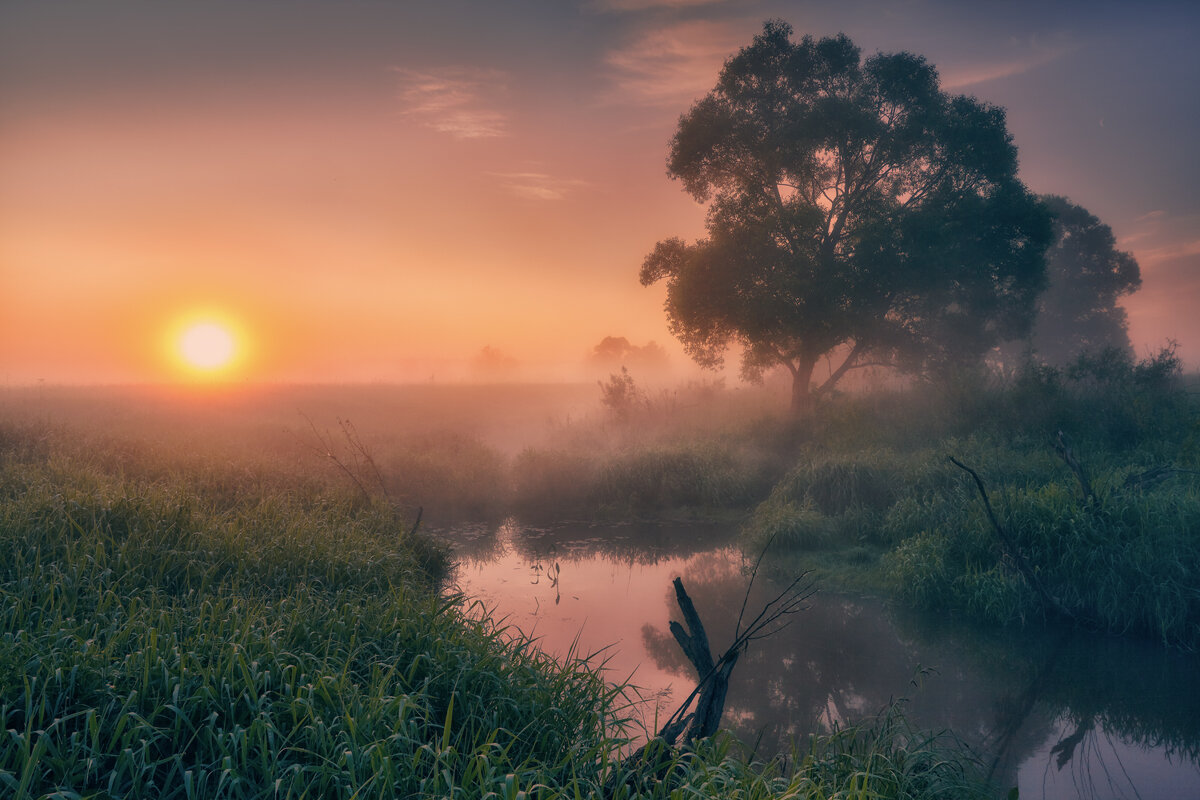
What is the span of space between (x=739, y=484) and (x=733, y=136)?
10837 mm

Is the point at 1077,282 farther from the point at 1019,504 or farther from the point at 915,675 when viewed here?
the point at 915,675

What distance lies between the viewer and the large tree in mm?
17984

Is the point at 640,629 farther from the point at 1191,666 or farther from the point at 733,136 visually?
the point at 733,136

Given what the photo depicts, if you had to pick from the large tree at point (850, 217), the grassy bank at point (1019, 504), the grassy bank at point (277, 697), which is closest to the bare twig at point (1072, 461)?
the grassy bank at point (1019, 504)

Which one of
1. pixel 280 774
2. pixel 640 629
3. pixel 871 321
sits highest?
pixel 871 321

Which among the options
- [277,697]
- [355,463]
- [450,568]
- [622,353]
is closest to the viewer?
[277,697]

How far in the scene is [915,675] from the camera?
6840 millimetres

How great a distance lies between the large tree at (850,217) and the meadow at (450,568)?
2.53 m

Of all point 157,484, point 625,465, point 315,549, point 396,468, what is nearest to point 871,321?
point 625,465

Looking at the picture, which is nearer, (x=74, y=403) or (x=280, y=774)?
(x=280, y=774)

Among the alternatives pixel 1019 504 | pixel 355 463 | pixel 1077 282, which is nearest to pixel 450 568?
pixel 355 463

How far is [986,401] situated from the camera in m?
16.2

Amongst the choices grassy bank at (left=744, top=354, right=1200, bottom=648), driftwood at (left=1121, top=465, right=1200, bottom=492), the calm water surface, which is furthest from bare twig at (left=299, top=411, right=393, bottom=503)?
driftwood at (left=1121, top=465, right=1200, bottom=492)

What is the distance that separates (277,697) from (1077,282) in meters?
42.4
